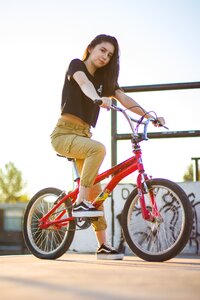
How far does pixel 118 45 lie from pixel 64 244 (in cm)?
164

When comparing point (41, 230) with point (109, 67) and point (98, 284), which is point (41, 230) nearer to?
point (109, 67)

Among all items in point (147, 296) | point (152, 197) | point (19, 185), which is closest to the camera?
point (147, 296)

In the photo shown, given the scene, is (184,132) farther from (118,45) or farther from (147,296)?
(147,296)

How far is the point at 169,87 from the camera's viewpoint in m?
5.29

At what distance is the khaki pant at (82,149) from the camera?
419 centimetres

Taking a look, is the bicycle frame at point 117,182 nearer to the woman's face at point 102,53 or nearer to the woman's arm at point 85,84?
the woman's arm at point 85,84

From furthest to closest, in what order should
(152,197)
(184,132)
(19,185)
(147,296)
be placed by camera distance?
(19,185), (184,132), (152,197), (147,296)

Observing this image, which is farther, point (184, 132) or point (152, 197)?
point (184, 132)

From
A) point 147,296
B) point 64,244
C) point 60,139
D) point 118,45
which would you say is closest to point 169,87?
point 118,45

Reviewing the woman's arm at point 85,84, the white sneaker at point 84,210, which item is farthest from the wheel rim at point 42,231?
the woman's arm at point 85,84

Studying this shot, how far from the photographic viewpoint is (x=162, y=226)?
493 centimetres

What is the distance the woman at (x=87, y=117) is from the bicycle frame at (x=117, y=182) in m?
0.13

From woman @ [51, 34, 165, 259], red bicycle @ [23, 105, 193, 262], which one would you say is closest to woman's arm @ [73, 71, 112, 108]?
woman @ [51, 34, 165, 259]

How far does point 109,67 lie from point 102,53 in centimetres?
16
